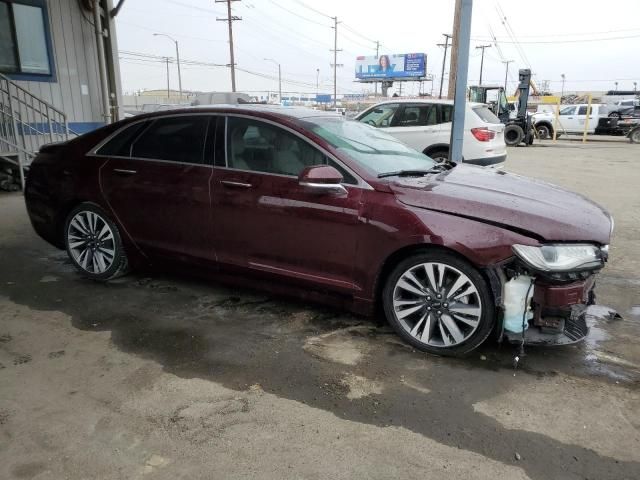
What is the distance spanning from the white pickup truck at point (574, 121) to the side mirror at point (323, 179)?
81.0 ft

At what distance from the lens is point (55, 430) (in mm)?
2576

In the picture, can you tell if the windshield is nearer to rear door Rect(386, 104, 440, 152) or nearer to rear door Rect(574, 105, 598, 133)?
rear door Rect(386, 104, 440, 152)

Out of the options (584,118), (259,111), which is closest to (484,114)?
(259,111)

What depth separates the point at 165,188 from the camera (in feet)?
13.4

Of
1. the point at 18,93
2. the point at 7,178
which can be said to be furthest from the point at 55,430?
the point at 18,93

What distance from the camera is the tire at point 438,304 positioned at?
316 cm

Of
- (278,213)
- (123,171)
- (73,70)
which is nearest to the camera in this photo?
(278,213)

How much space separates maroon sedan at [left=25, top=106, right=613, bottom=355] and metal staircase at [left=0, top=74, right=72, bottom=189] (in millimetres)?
5013

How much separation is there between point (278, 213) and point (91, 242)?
6.57ft

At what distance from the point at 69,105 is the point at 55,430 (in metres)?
9.31

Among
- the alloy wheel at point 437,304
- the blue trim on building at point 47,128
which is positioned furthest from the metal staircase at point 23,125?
the alloy wheel at point 437,304

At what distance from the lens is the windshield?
11.9 ft

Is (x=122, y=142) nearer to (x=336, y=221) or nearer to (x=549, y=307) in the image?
(x=336, y=221)

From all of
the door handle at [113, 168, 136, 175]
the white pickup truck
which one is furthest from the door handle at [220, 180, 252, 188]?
the white pickup truck
